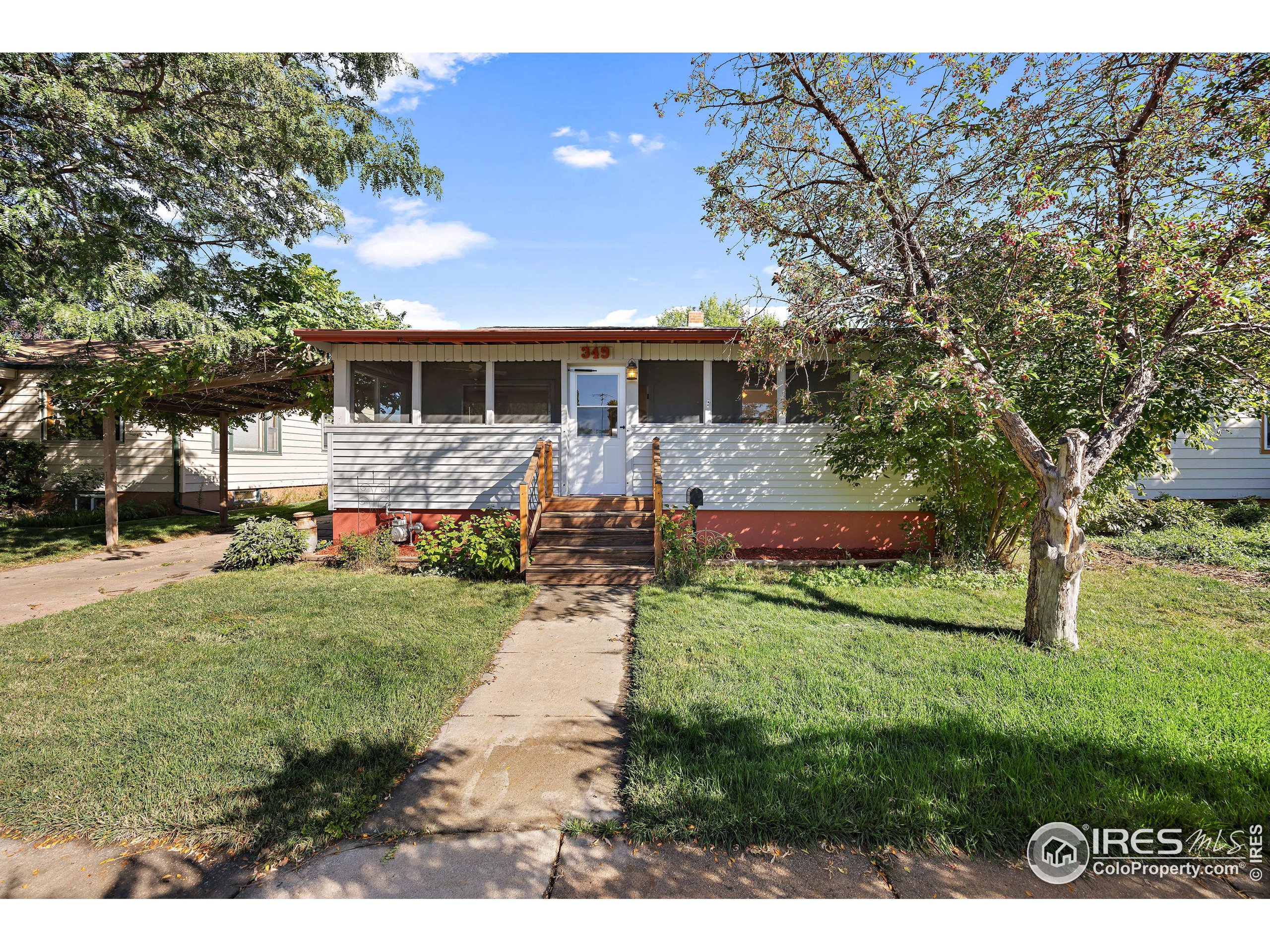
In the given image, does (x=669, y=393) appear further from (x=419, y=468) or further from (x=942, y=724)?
(x=942, y=724)

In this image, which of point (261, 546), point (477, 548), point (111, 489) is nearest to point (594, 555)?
point (477, 548)

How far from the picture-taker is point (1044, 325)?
16.3 feet

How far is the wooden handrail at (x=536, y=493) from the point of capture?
7.28 meters

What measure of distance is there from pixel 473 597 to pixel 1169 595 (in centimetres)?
763

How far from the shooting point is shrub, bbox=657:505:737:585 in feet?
23.1

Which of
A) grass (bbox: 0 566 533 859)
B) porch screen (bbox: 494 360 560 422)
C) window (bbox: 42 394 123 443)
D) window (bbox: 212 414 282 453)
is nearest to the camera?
grass (bbox: 0 566 533 859)

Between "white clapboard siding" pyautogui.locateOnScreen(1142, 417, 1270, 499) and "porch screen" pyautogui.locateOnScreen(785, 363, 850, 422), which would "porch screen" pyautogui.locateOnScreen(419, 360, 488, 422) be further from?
"white clapboard siding" pyautogui.locateOnScreen(1142, 417, 1270, 499)

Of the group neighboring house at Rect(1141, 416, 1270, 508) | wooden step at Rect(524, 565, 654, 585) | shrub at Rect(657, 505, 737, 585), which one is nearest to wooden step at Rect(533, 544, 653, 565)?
wooden step at Rect(524, 565, 654, 585)

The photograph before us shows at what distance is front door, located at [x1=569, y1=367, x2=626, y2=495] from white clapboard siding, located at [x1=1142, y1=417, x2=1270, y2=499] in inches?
402

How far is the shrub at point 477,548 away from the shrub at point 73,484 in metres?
10.9

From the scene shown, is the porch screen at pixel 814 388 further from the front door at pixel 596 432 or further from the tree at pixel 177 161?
the tree at pixel 177 161

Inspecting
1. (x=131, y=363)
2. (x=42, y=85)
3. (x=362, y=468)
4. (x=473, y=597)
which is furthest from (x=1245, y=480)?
(x=42, y=85)

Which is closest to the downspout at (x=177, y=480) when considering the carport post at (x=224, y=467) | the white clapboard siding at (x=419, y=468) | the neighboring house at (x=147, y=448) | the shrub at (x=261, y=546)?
the neighboring house at (x=147, y=448)

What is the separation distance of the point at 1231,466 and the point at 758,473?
31.3ft
